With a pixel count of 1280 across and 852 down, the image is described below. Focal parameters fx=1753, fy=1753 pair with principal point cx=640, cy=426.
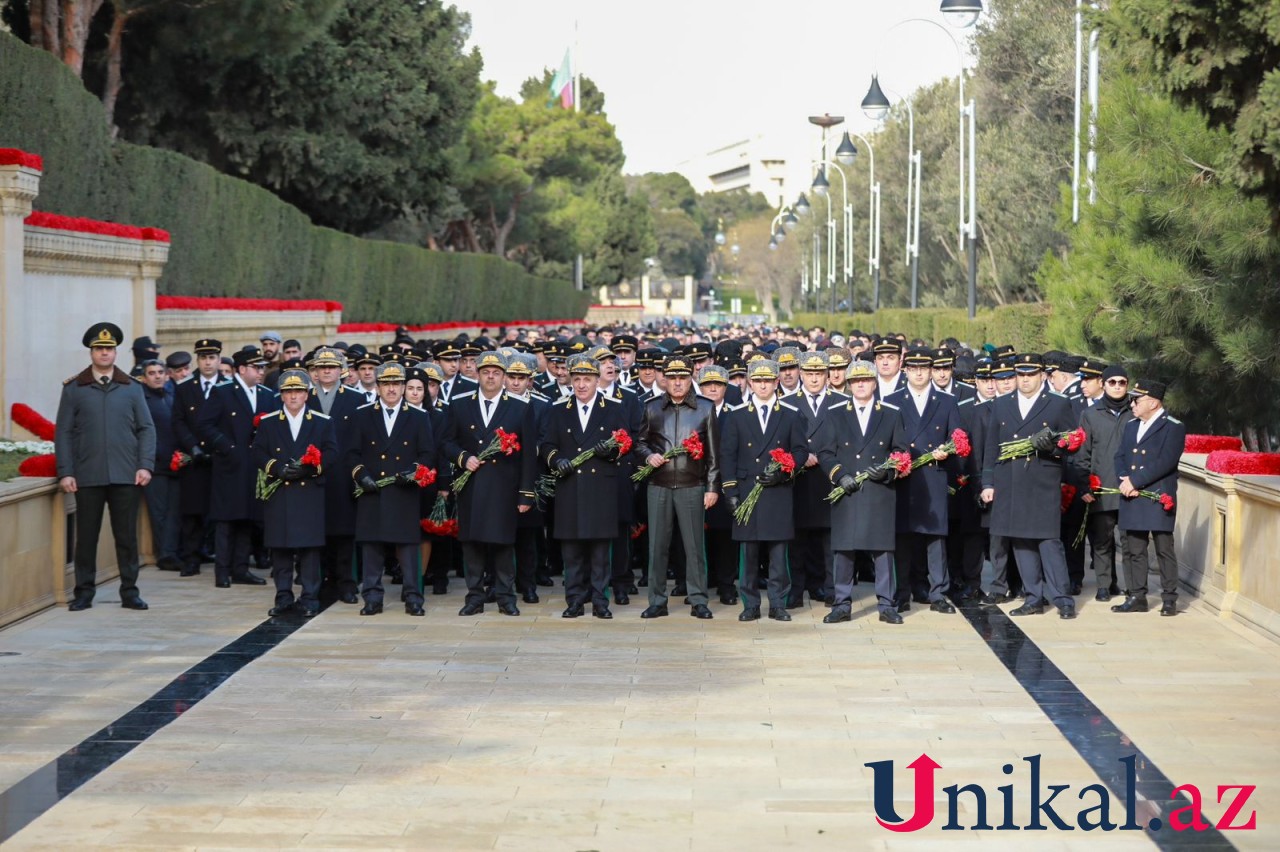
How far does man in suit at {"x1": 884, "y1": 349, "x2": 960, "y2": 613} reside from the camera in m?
13.6

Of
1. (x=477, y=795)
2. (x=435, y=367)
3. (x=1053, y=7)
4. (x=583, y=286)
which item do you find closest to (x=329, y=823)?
(x=477, y=795)

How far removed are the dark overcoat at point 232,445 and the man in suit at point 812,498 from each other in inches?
173

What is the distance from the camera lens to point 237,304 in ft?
88.4

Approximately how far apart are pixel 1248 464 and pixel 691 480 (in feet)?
14.2

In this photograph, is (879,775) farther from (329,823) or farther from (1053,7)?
(1053,7)

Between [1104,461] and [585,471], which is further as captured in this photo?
[1104,461]

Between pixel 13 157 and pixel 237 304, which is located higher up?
pixel 13 157

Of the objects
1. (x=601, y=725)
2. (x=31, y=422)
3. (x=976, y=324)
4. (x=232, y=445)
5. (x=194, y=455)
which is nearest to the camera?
(x=601, y=725)

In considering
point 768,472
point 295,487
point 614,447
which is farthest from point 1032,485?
point 295,487

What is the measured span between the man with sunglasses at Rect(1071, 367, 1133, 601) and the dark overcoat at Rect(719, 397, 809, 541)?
97.0 inches

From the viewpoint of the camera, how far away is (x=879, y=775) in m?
8.12

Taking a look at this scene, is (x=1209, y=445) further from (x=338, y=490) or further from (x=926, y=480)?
(x=338, y=490)

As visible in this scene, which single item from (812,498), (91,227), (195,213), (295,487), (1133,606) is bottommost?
(1133,606)

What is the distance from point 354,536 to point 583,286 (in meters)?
94.2
